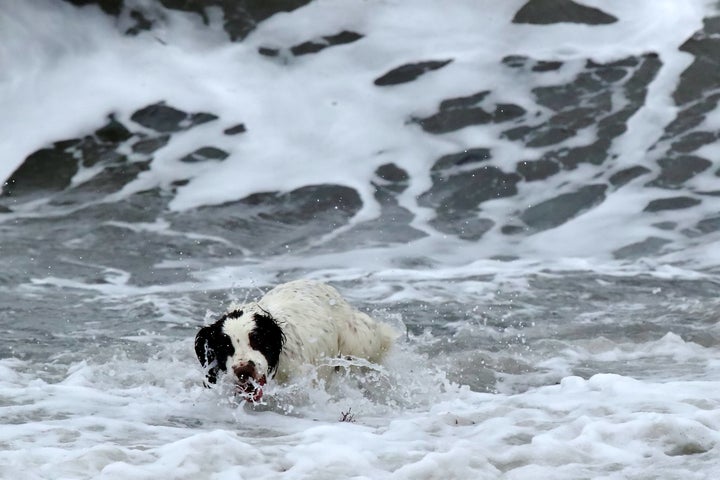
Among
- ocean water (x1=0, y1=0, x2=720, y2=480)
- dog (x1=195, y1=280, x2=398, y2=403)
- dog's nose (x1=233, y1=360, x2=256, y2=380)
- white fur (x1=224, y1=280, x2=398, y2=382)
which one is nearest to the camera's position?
ocean water (x1=0, y1=0, x2=720, y2=480)

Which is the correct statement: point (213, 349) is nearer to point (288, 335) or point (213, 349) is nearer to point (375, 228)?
point (288, 335)

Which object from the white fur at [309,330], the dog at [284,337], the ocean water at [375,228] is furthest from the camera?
the white fur at [309,330]

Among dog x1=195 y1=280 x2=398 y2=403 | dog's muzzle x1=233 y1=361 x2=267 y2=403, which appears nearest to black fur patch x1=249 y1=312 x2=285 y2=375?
dog x1=195 y1=280 x2=398 y2=403

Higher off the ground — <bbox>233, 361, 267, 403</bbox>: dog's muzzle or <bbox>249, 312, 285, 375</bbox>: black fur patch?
<bbox>249, 312, 285, 375</bbox>: black fur patch

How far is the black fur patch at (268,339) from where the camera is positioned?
22.8 feet

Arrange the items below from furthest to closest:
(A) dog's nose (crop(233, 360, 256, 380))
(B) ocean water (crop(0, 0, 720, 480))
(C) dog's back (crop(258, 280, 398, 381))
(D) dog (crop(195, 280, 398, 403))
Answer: (C) dog's back (crop(258, 280, 398, 381)) → (D) dog (crop(195, 280, 398, 403)) → (A) dog's nose (crop(233, 360, 256, 380)) → (B) ocean water (crop(0, 0, 720, 480))

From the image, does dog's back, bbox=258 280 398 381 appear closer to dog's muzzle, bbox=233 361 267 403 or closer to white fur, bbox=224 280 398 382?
white fur, bbox=224 280 398 382

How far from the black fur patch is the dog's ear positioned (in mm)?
161

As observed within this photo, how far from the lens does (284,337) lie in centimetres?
722

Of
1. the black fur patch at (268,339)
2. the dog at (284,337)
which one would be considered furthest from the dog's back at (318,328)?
the black fur patch at (268,339)

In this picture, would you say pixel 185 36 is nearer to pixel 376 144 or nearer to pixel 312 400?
pixel 376 144

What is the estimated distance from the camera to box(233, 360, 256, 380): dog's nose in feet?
22.2

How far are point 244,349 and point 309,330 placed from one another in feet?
2.80

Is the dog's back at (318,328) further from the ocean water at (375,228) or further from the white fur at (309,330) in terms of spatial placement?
the ocean water at (375,228)
